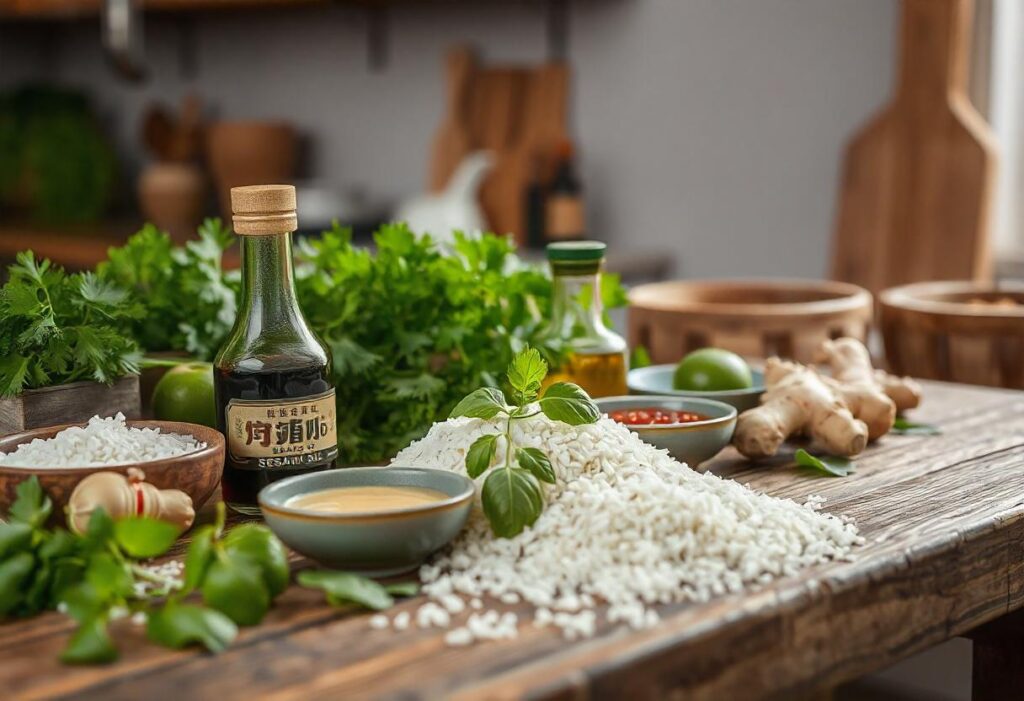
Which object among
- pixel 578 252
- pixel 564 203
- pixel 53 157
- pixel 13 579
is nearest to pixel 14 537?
pixel 13 579

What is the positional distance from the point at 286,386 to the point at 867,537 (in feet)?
1.53

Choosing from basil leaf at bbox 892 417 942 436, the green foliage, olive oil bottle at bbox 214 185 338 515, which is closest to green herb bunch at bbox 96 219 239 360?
olive oil bottle at bbox 214 185 338 515

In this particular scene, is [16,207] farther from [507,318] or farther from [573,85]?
[507,318]

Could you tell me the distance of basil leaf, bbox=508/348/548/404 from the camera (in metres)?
0.99

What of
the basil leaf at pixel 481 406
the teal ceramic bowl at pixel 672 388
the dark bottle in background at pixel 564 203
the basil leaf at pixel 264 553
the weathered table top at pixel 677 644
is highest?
the dark bottle in background at pixel 564 203

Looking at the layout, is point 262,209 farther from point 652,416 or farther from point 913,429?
point 913,429

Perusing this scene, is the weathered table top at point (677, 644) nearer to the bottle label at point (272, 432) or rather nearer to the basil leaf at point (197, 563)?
the basil leaf at point (197, 563)

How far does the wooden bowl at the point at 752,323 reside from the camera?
5.18ft

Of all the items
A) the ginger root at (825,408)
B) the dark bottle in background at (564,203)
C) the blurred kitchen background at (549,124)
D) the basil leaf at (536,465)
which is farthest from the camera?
the dark bottle in background at (564,203)

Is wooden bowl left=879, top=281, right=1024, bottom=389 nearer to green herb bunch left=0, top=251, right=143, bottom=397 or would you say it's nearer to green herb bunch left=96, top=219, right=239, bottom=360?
green herb bunch left=96, top=219, right=239, bottom=360

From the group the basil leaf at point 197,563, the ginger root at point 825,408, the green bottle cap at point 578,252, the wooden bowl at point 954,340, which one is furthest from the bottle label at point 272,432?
the wooden bowl at point 954,340

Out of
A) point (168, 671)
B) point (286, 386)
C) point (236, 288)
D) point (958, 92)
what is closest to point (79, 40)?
point (958, 92)

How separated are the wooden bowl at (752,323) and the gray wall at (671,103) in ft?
2.96

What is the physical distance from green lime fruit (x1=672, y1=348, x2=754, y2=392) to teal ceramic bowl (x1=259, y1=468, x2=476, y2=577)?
486 millimetres
